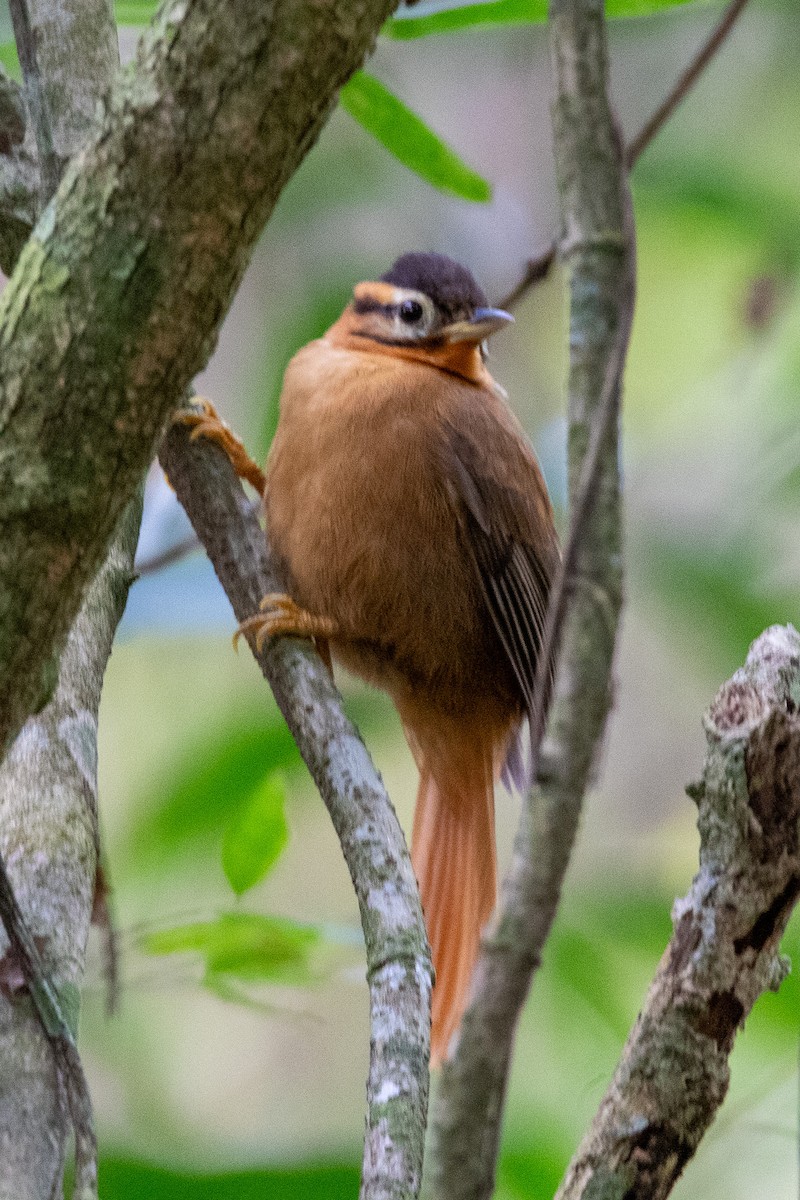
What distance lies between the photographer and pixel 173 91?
4.17 ft

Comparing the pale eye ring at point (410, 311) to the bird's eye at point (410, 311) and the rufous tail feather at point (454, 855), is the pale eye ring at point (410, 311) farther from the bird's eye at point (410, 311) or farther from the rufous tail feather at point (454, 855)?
the rufous tail feather at point (454, 855)

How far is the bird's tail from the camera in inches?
110

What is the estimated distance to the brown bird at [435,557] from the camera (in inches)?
107

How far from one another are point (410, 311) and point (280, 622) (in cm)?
100

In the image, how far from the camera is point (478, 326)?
2.94 meters

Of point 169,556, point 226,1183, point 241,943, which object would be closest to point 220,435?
point 169,556

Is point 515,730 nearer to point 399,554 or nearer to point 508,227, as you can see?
point 399,554

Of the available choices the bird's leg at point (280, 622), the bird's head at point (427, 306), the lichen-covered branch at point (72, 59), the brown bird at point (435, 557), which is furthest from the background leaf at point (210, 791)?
the lichen-covered branch at point (72, 59)

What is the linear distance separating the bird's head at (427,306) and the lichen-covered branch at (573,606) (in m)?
1.74

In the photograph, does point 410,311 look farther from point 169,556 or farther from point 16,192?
point 16,192

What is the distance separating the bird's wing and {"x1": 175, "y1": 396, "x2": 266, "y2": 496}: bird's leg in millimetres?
401

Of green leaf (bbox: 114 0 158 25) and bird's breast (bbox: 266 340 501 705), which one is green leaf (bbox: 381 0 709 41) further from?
bird's breast (bbox: 266 340 501 705)

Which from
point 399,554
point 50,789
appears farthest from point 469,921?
point 50,789

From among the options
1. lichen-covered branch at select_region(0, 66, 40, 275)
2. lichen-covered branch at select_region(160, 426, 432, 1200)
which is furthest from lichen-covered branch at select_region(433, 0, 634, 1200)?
lichen-covered branch at select_region(0, 66, 40, 275)
